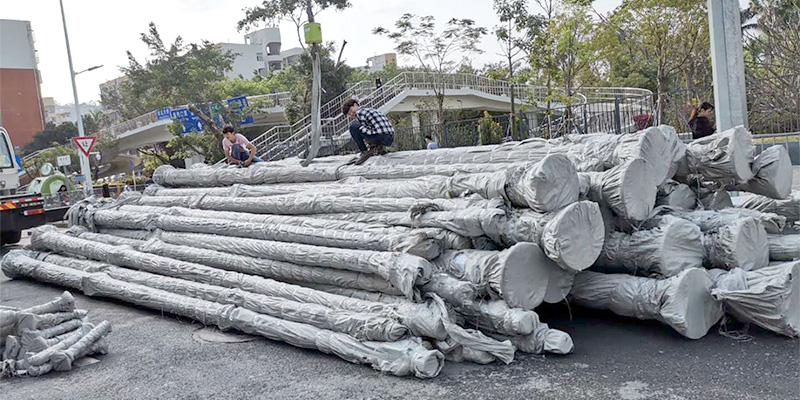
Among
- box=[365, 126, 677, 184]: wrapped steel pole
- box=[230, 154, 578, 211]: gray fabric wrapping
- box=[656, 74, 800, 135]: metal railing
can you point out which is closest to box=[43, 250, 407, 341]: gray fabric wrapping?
box=[230, 154, 578, 211]: gray fabric wrapping

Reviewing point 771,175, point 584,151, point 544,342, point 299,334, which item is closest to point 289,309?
point 299,334

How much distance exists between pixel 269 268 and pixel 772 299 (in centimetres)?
416

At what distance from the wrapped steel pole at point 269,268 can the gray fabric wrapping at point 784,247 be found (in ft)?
9.56

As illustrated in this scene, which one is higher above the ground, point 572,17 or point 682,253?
point 572,17

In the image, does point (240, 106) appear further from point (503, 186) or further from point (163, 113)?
point (503, 186)

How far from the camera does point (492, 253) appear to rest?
14.9 feet

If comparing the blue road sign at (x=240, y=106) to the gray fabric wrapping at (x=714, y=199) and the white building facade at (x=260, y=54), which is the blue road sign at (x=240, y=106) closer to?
the gray fabric wrapping at (x=714, y=199)

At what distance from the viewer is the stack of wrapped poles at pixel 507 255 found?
4.32 meters

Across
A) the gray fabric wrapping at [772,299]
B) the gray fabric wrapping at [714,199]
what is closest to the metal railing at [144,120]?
the gray fabric wrapping at [714,199]

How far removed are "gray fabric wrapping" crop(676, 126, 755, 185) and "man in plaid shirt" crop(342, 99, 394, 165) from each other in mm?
3865

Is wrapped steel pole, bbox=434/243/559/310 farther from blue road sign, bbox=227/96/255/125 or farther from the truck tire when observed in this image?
blue road sign, bbox=227/96/255/125

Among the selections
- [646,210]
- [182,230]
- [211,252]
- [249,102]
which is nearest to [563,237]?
[646,210]

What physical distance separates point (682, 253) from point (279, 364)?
120 inches

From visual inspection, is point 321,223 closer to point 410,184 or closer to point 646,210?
point 410,184
